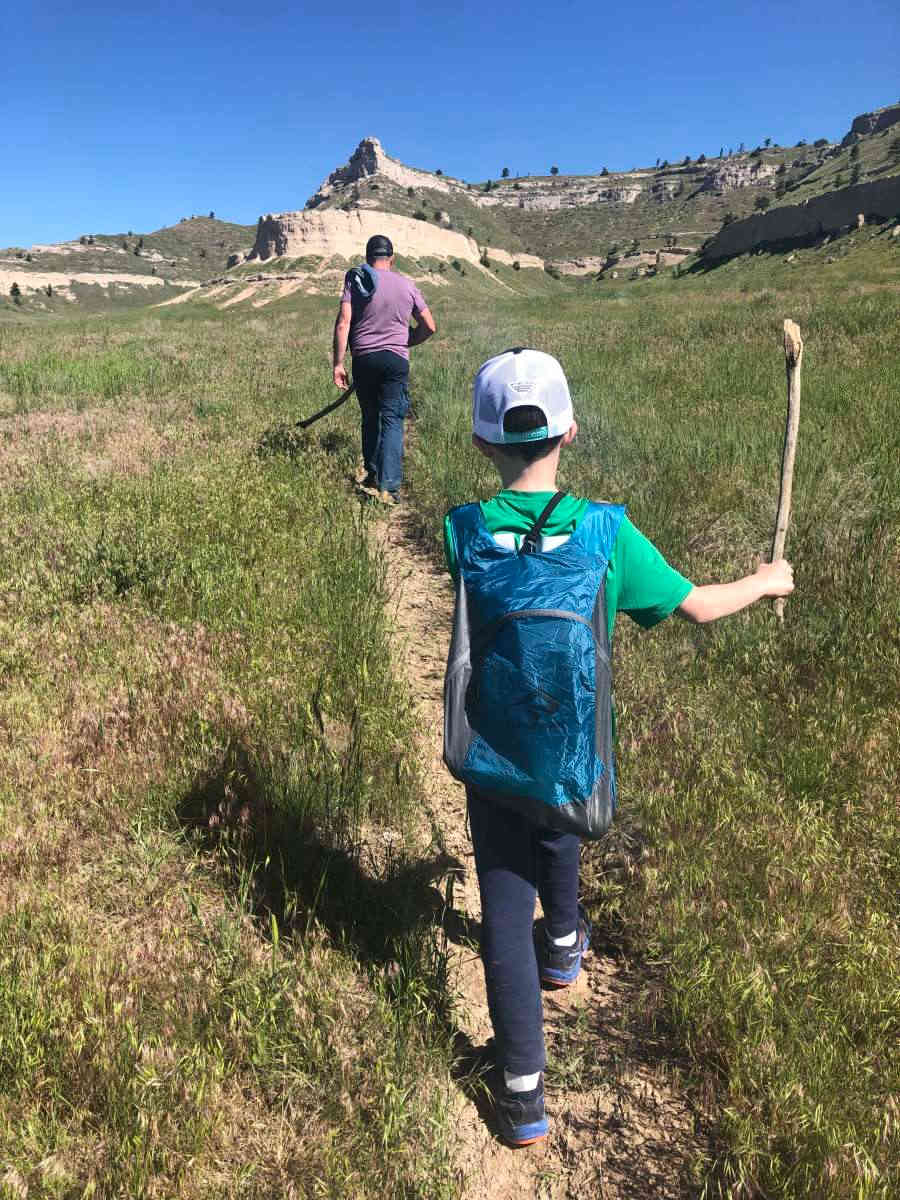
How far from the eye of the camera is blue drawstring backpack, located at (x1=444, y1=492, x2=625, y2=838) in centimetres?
169

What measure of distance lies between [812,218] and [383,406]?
72822 millimetres

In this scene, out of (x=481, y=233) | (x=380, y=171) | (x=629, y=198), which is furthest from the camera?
(x=629, y=198)

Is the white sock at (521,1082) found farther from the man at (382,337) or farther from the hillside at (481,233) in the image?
the hillside at (481,233)

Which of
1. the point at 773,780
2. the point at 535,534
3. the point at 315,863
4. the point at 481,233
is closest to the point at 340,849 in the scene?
the point at 315,863

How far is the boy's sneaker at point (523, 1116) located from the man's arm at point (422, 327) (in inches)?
259

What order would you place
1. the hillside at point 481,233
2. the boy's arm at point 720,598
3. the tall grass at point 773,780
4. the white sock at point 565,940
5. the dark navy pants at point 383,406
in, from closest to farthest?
1. the tall grass at point 773,780
2. the boy's arm at point 720,598
3. the white sock at point 565,940
4. the dark navy pants at point 383,406
5. the hillside at point 481,233

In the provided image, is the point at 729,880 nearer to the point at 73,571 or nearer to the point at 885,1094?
the point at 885,1094

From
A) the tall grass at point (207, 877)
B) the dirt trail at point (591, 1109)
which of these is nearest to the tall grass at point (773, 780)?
the dirt trail at point (591, 1109)

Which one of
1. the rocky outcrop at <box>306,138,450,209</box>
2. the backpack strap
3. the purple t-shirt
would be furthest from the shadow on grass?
the rocky outcrop at <box>306,138,450,209</box>

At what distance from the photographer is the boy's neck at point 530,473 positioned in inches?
73.8

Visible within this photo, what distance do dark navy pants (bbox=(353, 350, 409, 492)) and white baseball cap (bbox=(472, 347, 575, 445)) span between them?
566 cm

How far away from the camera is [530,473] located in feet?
6.19

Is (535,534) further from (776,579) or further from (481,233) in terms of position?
(481,233)

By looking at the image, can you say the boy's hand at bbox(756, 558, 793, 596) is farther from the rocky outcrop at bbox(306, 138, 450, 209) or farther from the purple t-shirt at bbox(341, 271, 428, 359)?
the rocky outcrop at bbox(306, 138, 450, 209)
